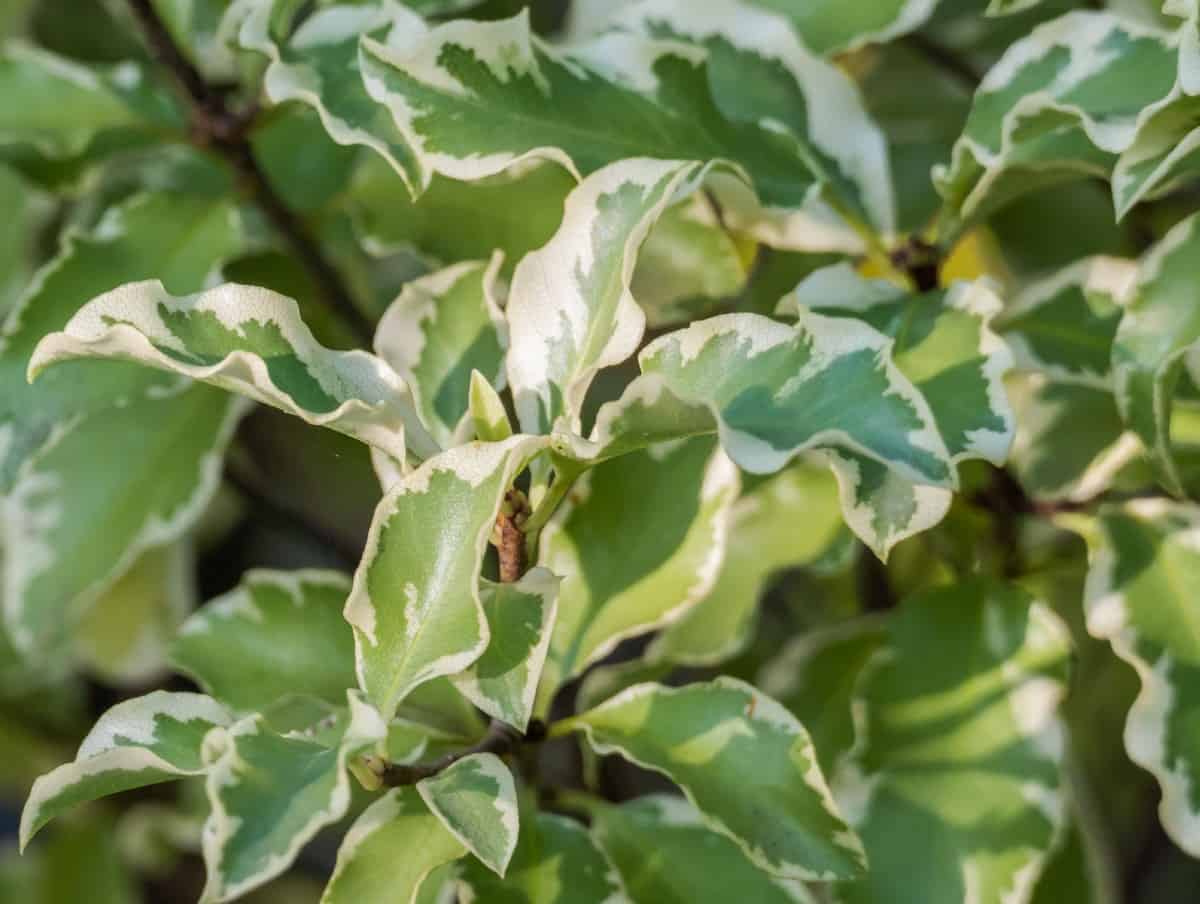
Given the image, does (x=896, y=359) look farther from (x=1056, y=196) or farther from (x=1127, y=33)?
(x=1056, y=196)

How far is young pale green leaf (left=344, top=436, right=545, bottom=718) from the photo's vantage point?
1.56 feet

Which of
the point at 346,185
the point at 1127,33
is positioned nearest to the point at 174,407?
the point at 346,185

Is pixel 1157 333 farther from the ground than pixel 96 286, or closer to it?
closer to it

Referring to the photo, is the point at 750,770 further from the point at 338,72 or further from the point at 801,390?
the point at 338,72

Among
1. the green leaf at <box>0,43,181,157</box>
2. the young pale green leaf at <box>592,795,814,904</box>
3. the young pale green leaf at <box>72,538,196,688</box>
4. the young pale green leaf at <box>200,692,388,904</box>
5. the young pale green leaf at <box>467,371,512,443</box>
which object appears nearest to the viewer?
the young pale green leaf at <box>200,692,388,904</box>

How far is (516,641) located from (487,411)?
0.09 meters

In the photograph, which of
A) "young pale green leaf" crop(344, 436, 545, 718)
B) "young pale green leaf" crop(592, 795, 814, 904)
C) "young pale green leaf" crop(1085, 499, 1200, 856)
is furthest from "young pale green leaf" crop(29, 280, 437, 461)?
"young pale green leaf" crop(1085, 499, 1200, 856)

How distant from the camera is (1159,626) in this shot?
2.14 feet

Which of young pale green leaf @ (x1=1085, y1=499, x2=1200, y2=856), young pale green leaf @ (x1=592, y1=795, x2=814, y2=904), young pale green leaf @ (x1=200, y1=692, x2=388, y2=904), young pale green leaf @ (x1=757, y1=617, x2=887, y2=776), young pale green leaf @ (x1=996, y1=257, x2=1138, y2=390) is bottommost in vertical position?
young pale green leaf @ (x1=757, y1=617, x2=887, y2=776)

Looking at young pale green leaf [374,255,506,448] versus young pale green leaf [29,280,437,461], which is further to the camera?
young pale green leaf [374,255,506,448]

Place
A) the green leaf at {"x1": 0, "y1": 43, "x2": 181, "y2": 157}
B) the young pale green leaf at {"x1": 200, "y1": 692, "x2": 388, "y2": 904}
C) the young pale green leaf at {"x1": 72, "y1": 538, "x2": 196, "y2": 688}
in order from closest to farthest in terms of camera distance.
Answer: the young pale green leaf at {"x1": 200, "y1": 692, "x2": 388, "y2": 904} < the green leaf at {"x1": 0, "y1": 43, "x2": 181, "y2": 157} < the young pale green leaf at {"x1": 72, "y1": 538, "x2": 196, "y2": 688}

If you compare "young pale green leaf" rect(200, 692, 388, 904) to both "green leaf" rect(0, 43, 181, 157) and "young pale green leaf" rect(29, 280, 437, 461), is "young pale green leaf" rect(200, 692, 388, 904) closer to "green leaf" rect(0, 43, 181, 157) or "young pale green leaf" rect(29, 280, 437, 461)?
"young pale green leaf" rect(29, 280, 437, 461)

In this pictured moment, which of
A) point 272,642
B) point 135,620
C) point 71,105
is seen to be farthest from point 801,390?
point 135,620

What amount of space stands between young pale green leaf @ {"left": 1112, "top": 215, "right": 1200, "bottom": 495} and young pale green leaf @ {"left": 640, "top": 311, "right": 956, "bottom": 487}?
0.48 feet
